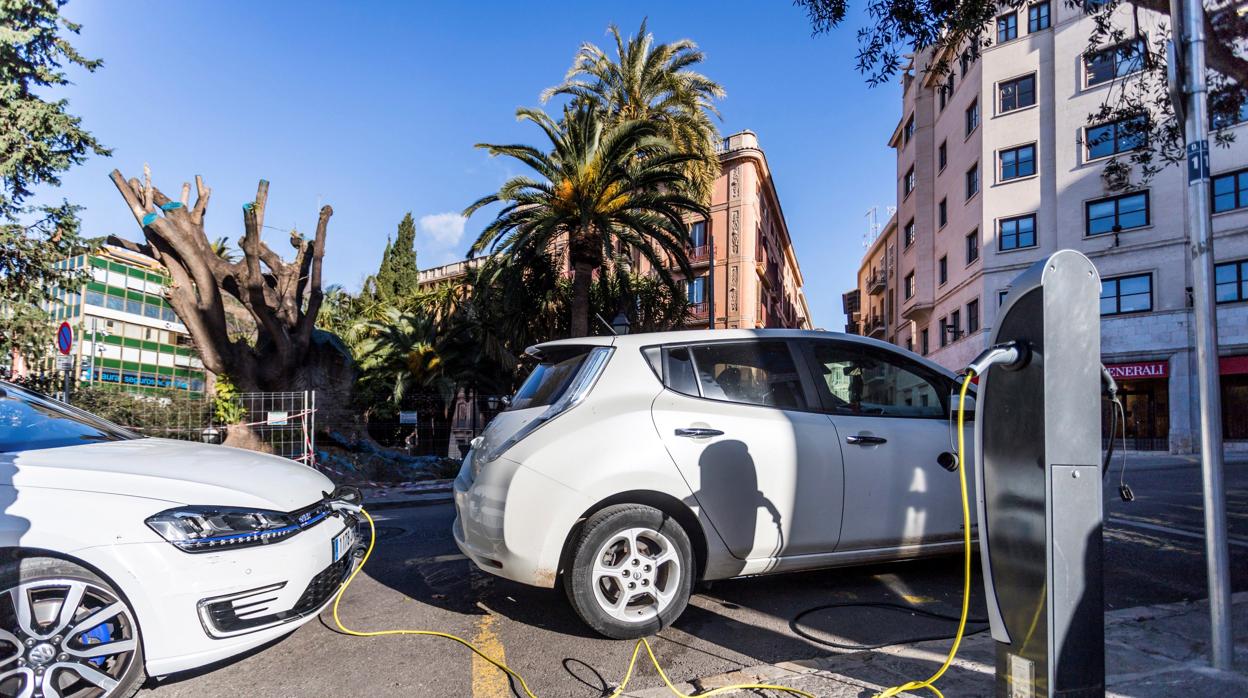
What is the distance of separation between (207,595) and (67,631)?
1.58 feet

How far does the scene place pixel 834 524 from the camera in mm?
3936

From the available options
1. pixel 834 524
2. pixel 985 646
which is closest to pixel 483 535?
pixel 834 524

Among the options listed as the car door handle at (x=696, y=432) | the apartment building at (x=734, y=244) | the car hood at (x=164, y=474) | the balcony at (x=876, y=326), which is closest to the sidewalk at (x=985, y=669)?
the car door handle at (x=696, y=432)

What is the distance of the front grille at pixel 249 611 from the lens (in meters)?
2.93

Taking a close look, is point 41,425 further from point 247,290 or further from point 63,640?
point 247,290

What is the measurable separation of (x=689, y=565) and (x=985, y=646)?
144cm

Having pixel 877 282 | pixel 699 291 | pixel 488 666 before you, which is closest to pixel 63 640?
pixel 488 666

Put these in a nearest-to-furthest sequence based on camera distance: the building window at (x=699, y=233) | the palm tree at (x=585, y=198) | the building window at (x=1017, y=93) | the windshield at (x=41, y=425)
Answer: the windshield at (x=41, y=425) < the palm tree at (x=585, y=198) < the building window at (x=1017, y=93) < the building window at (x=699, y=233)

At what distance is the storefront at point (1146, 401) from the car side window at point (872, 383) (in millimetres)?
26043

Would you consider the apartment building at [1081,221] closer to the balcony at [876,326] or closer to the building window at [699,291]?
the building window at [699,291]

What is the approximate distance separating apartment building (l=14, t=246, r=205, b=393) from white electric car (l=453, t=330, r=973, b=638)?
49739 mm

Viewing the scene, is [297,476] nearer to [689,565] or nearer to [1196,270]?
[689,565]

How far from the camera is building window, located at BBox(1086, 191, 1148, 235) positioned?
1018 inches

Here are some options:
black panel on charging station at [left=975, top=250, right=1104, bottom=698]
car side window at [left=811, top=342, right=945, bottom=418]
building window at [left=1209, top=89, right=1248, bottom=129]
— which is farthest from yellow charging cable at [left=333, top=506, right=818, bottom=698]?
building window at [left=1209, top=89, right=1248, bottom=129]
